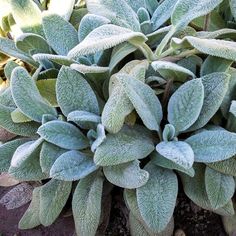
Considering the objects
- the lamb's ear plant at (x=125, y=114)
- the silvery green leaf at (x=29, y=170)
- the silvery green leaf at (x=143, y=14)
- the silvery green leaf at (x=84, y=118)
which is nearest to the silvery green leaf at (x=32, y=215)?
the lamb's ear plant at (x=125, y=114)

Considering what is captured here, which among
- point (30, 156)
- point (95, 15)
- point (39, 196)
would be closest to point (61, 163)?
point (30, 156)

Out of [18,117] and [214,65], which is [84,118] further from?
[214,65]

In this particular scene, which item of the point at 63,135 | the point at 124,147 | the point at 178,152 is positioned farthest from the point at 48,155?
the point at 178,152

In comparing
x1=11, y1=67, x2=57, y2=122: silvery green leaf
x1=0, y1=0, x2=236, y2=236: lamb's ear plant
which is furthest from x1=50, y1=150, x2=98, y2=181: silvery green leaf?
x1=11, y1=67, x2=57, y2=122: silvery green leaf

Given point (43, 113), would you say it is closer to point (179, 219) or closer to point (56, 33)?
point (56, 33)

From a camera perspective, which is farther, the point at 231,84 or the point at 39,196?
the point at 39,196

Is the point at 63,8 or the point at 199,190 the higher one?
the point at 63,8
